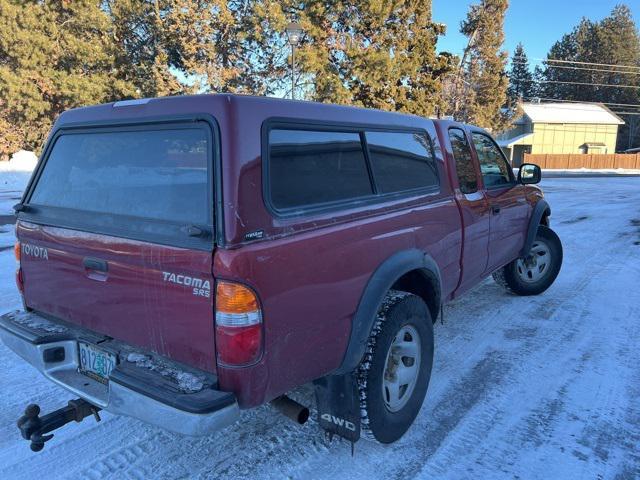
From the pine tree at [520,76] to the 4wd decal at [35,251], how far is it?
3367 inches

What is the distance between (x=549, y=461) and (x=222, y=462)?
181 centimetres

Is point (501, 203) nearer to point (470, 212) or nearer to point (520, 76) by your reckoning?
point (470, 212)

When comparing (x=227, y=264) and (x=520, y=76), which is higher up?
(x=520, y=76)

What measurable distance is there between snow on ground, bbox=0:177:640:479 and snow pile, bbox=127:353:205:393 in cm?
69

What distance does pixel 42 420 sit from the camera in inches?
96.0

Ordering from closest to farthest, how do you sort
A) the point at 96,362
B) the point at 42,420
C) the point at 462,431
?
the point at 42,420, the point at 96,362, the point at 462,431

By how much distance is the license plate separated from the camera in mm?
2477

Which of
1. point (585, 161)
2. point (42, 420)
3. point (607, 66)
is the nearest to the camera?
point (42, 420)

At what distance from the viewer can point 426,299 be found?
11.2ft

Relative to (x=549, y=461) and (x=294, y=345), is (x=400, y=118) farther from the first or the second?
(x=549, y=461)

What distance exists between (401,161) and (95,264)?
6.44ft

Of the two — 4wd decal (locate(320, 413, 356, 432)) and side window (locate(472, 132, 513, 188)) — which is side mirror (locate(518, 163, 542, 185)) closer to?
side window (locate(472, 132, 513, 188))

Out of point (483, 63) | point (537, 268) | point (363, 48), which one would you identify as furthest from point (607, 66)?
point (537, 268)

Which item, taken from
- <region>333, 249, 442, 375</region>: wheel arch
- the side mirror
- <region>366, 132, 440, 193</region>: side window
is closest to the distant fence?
the side mirror
